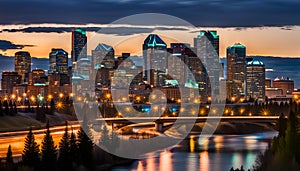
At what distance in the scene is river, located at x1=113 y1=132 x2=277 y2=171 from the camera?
198 ft

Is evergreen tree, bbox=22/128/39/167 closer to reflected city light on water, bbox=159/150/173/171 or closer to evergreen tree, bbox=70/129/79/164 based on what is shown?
evergreen tree, bbox=70/129/79/164

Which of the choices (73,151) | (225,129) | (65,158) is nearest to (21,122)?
(73,151)

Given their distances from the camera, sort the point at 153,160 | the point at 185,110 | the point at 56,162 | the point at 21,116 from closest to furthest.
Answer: the point at 56,162 < the point at 153,160 < the point at 21,116 < the point at 185,110

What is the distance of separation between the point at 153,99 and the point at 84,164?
144860mm

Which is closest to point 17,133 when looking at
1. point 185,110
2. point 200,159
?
point 200,159

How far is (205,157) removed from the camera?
6781cm

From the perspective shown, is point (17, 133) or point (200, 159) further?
point (17, 133)

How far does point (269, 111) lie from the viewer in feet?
402

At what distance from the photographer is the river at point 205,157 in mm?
60344

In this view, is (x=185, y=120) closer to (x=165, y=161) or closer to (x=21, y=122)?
(x=21, y=122)

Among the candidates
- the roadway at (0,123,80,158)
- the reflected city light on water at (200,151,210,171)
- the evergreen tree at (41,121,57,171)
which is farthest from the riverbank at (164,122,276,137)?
the evergreen tree at (41,121,57,171)

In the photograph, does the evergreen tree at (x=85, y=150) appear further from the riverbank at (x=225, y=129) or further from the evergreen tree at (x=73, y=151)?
the riverbank at (x=225, y=129)

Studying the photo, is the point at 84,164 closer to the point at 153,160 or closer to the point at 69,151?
the point at 69,151

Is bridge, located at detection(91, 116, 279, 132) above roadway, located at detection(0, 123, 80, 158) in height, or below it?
above
